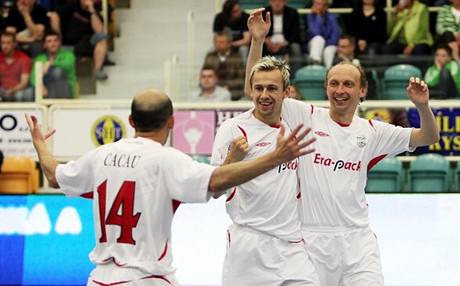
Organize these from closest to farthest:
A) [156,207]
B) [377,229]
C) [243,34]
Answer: [156,207] → [377,229] → [243,34]

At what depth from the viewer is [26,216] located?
39.5 feet

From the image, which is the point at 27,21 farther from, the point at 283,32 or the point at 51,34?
the point at 283,32

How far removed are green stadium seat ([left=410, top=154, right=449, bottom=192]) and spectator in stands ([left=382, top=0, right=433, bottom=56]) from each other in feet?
10.0

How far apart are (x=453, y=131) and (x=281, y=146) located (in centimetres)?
800

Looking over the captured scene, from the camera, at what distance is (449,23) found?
1650cm

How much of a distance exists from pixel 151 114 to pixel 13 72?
10.0 metres

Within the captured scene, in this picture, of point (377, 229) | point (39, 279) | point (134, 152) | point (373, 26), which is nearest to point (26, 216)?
point (39, 279)

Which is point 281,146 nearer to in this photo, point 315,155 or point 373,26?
point 315,155

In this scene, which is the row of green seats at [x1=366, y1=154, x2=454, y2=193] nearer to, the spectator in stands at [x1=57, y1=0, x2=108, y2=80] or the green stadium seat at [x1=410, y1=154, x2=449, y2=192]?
the green stadium seat at [x1=410, y1=154, x2=449, y2=192]

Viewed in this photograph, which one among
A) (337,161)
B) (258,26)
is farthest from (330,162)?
(258,26)

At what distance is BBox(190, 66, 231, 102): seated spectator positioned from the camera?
14.8 m

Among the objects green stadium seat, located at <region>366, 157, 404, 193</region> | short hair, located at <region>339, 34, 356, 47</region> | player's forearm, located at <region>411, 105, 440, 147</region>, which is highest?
short hair, located at <region>339, 34, 356, 47</region>

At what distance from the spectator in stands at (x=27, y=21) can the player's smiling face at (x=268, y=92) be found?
9.85 meters

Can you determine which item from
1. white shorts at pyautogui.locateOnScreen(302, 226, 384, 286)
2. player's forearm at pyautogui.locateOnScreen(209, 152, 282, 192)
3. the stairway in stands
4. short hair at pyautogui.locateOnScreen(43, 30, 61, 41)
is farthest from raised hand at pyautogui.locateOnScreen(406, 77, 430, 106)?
short hair at pyautogui.locateOnScreen(43, 30, 61, 41)
